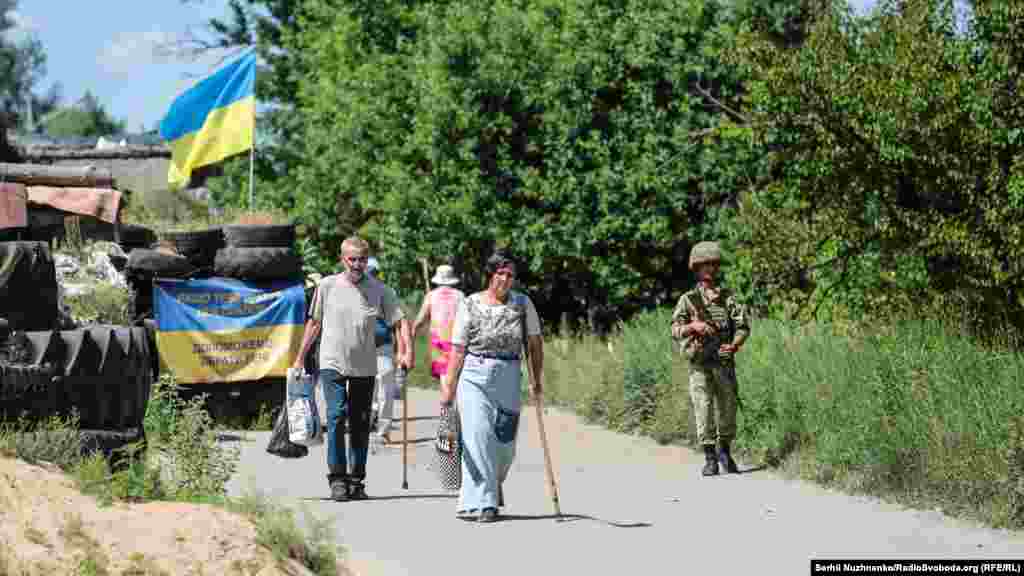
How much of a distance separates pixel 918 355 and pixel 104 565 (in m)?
8.22

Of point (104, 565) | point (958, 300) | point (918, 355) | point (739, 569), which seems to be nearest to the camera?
point (104, 565)

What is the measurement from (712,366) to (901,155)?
3812 mm

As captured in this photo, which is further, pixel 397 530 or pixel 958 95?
pixel 958 95

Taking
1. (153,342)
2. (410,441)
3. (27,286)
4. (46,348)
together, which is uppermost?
(27,286)

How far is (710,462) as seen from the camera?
14906 millimetres

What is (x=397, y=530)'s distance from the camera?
1147cm

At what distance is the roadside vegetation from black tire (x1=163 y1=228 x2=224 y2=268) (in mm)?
8284

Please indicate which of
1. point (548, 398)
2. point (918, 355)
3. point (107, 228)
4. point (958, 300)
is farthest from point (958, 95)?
point (107, 228)

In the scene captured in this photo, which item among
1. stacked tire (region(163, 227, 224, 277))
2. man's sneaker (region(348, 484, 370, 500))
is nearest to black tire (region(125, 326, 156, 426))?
man's sneaker (region(348, 484, 370, 500))

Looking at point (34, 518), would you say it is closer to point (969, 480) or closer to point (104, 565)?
point (104, 565)

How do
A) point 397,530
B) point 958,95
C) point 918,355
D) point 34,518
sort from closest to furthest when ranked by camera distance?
point 34,518
point 397,530
point 918,355
point 958,95

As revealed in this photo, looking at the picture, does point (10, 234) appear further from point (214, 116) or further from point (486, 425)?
point (486, 425)

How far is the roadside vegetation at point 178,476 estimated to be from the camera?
904 cm

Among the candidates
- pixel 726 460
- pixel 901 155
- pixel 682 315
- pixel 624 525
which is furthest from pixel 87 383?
pixel 901 155
